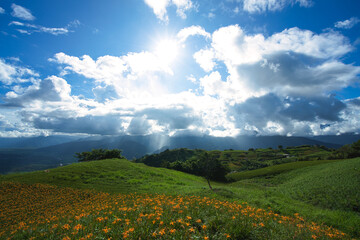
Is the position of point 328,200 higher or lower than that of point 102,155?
higher

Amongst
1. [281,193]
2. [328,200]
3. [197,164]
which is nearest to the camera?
[328,200]

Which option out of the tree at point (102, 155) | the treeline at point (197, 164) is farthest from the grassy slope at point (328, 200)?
the tree at point (102, 155)

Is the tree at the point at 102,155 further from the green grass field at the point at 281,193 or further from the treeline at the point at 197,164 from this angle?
the green grass field at the point at 281,193

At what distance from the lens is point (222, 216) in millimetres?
6602

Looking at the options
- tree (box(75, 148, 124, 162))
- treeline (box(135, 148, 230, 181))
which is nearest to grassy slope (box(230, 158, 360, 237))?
treeline (box(135, 148, 230, 181))

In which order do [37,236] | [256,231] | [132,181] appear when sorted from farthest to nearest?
[132,181] < [37,236] < [256,231]

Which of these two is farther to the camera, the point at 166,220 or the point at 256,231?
the point at 166,220

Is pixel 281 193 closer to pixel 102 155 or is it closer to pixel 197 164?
pixel 197 164

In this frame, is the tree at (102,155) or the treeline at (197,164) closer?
the treeline at (197,164)

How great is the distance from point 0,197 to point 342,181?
42.0 metres

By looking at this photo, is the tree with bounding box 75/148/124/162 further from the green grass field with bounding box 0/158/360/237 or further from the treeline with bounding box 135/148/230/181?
the green grass field with bounding box 0/158/360/237

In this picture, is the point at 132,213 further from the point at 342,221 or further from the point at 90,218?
the point at 342,221

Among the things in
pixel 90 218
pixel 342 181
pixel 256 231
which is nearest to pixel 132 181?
pixel 90 218

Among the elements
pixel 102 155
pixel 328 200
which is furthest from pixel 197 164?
pixel 102 155
